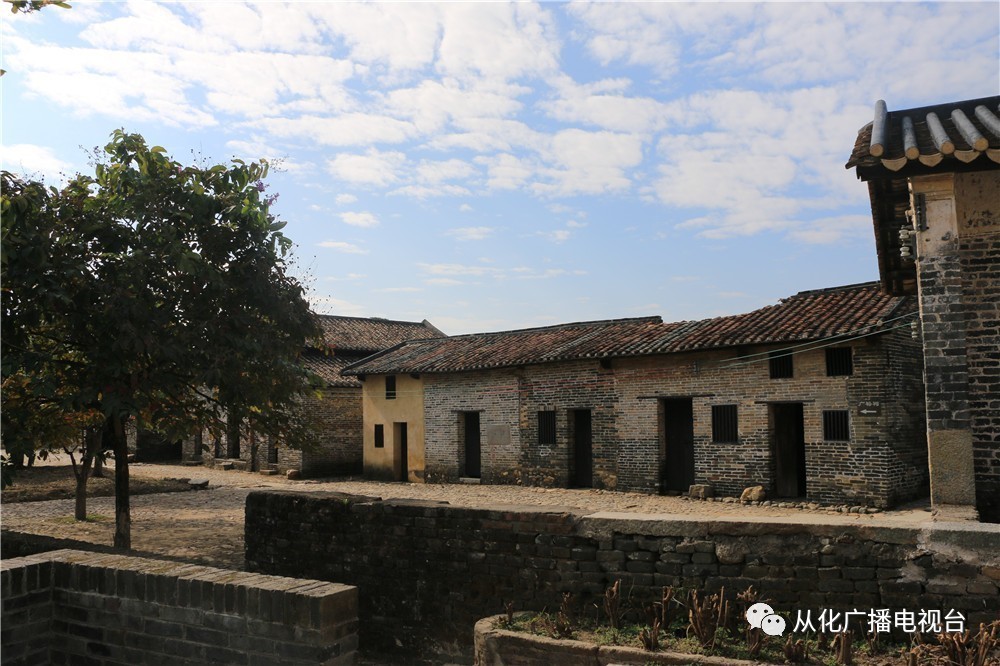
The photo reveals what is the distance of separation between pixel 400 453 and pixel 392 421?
3.60ft

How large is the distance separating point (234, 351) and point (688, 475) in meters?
11.6

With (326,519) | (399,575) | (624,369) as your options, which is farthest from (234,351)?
(624,369)

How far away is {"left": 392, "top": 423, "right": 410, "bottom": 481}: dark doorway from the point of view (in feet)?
78.4

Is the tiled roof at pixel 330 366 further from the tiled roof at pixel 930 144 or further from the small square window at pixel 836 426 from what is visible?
the tiled roof at pixel 930 144

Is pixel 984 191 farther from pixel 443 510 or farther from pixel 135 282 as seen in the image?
pixel 135 282

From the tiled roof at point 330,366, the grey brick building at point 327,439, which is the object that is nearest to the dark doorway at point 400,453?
the grey brick building at point 327,439

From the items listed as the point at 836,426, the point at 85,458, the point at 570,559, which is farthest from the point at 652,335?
the point at 570,559

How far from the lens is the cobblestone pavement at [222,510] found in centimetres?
1224

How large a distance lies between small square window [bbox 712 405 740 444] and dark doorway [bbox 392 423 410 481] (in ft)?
35.6

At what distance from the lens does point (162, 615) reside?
16.9ft

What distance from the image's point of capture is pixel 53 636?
557cm

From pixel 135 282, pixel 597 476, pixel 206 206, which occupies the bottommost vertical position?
pixel 597 476

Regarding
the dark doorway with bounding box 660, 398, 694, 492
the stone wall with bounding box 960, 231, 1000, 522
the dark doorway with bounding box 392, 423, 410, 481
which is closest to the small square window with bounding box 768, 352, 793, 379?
the dark doorway with bounding box 660, 398, 694, 492

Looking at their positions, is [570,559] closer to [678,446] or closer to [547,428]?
[678,446]
